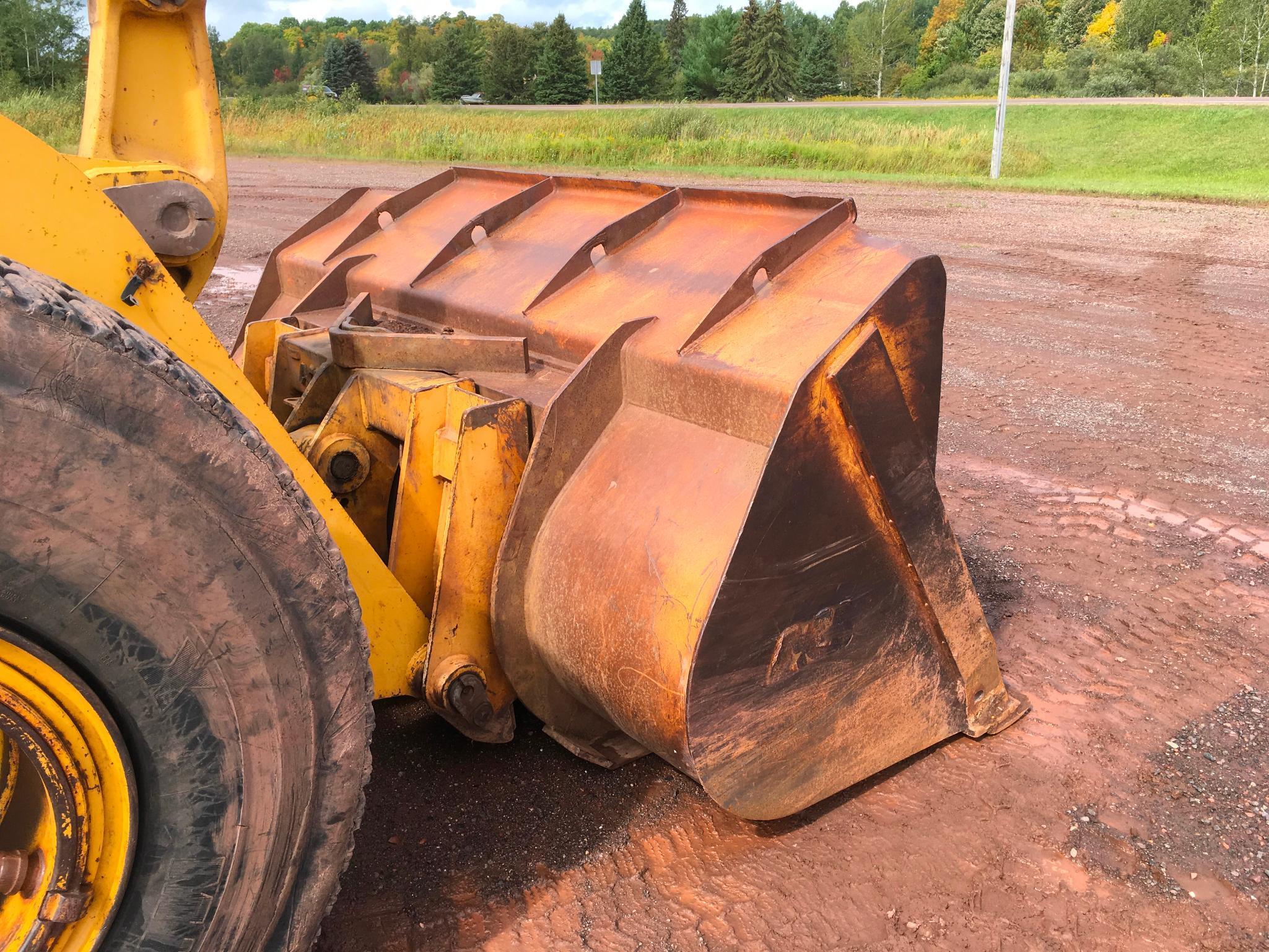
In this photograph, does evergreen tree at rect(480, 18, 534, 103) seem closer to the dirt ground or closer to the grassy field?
the grassy field

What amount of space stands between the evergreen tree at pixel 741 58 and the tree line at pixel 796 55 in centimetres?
10

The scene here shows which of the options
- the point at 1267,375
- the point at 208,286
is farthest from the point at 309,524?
the point at 208,286

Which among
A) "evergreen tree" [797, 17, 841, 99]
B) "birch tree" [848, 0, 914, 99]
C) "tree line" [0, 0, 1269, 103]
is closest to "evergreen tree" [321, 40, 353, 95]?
"tree line" [0, 0, 1269, 103]

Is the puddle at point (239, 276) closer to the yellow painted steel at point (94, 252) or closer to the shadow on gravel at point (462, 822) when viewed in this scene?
the shadow on gravel at point (462, 822)

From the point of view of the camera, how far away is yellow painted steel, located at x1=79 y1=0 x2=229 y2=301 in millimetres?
2645

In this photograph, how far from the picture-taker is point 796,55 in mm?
59688

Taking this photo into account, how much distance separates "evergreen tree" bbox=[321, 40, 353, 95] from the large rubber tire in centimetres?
6915

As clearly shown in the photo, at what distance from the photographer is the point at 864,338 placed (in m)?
2.27

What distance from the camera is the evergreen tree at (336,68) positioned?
211 feet

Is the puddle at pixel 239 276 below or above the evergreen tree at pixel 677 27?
below

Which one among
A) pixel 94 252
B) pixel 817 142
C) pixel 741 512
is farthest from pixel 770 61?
pixel 94 252

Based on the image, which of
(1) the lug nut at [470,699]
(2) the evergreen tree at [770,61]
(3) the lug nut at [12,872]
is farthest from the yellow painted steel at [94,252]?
(2) the evergreen tree at [770,61]

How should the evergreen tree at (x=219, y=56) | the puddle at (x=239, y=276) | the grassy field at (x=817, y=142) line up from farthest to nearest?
1. the evergreen tree at (x=219, y=56)
2. the grassy field at (x=817, y=142)
3. the puddle at (x=239, y=276)

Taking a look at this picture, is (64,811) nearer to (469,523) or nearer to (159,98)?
(469,523)
